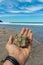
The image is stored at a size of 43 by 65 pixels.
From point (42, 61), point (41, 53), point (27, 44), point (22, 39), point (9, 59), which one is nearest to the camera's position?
point (9, 59)

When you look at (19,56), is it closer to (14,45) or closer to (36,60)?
(14,45)

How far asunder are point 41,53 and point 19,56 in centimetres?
763

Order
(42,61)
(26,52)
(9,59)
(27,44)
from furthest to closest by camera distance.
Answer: (42,61) → (27,44) → (26,52) → (9,59)

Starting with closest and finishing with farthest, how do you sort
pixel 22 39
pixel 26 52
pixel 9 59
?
pixel 9 59
pixel 26 52
pixel 22 39

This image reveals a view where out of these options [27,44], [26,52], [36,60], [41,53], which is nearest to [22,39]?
[27,44]

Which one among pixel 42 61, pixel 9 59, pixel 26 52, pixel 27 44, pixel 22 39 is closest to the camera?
pixel 9 59

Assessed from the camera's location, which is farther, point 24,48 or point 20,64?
point 24,48

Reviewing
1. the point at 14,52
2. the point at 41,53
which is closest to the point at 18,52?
the point at 14,52

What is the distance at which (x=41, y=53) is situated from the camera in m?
12.2

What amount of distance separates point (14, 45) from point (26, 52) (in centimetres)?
30

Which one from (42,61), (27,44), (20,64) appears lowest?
(42,61)

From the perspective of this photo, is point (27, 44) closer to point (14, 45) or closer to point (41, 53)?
point (14, 45)

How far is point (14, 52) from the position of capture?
476cm

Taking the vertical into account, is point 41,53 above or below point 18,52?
below
